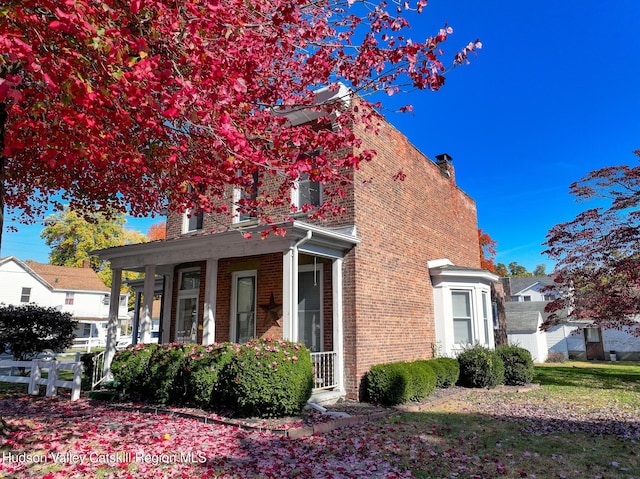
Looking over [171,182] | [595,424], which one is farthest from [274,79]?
[595,424]

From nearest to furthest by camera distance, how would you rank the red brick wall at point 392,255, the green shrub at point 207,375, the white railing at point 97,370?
the green shrub at point 207,375, the red brick wall at point 392,255, the white railing at point 97,370

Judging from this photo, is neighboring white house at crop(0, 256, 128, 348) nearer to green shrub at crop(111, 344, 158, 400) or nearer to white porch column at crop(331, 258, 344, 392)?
green shrub at crop(111, 344, 158, 400)

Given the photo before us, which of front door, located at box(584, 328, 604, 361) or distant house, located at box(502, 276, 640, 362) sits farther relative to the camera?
front door, located at box(584, 328, 604, 361)

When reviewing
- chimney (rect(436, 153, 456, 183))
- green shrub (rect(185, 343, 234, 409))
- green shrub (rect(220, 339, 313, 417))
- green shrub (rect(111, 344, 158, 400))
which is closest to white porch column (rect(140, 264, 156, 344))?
green shrub (rect(111, 344, 158, 400))

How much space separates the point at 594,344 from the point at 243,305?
30.0 metres

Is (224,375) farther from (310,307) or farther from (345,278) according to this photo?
(345,278)

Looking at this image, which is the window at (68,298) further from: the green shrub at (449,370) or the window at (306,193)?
the green shrub at (449,370)

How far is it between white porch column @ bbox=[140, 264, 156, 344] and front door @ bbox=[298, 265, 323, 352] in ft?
13.1

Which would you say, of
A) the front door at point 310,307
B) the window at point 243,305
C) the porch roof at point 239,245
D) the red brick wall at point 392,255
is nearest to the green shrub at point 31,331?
the porch roof at point 239,245

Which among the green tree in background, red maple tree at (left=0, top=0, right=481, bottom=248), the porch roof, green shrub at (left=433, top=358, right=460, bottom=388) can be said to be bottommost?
green shrub at (left=433, top=358, right=460, bottom=388)

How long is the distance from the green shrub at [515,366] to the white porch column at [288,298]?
25.6 feet

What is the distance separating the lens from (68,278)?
133 feet

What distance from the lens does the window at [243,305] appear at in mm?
11805

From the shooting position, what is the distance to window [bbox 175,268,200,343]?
13234 mm
